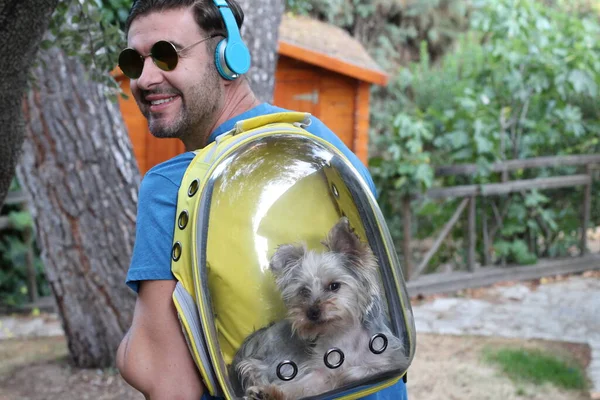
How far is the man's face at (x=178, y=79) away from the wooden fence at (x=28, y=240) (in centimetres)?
678

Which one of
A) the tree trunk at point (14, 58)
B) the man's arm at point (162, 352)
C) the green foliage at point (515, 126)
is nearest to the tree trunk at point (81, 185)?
the tree trunk at point (14, 58)

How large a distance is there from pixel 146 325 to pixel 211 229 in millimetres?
243

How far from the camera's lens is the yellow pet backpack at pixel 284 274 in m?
1.54

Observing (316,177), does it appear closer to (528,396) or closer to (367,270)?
(367,270)

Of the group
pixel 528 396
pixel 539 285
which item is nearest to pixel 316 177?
pixel 528 396

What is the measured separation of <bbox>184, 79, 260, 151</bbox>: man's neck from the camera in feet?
6.23

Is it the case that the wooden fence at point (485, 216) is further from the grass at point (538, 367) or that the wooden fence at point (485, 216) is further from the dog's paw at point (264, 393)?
the dog's paw at point (264, 393)

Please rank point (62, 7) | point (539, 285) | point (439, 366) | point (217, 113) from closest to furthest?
point (217, 113) < point (62, 7) < point (439, 366) < point (539, 285)

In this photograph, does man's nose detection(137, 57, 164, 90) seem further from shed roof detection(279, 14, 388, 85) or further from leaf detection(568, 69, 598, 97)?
leaf detection(568, 69, 598, 97)

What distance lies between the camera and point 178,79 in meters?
1.81

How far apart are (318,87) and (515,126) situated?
2.52 metres

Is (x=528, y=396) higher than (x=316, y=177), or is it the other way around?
(x=316, y=177)

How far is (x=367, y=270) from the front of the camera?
5.44 feet

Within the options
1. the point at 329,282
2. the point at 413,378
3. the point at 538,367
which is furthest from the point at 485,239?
the point at 329,282
